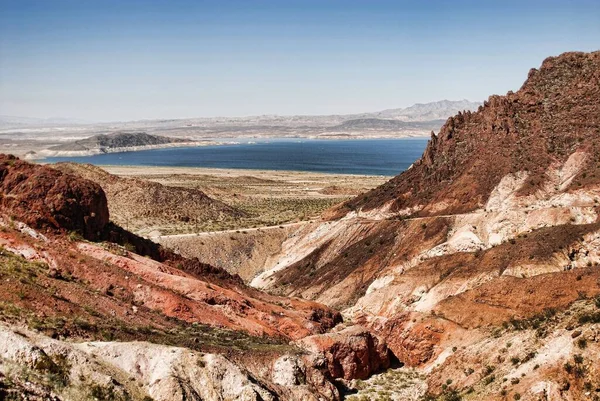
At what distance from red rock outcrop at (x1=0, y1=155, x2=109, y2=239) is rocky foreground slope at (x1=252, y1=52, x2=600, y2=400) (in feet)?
59.2

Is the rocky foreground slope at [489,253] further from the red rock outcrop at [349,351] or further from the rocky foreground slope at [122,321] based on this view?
the rocky foreground slope at [122,321]

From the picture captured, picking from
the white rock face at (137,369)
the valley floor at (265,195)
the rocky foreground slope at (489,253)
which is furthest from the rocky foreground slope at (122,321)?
the valley floor at (265,195)

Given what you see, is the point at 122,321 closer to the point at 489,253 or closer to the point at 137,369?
the point at 137,369

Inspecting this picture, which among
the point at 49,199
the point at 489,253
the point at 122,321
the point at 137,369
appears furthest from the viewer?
the point at 489,253

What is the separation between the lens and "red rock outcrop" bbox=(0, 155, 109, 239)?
30.1 metres

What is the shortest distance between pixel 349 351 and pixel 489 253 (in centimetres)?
1364

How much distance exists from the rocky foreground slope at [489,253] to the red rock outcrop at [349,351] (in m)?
2.65

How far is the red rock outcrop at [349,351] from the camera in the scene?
26.5 m

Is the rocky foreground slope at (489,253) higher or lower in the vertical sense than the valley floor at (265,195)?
higher

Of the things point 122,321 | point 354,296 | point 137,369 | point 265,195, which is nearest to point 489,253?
point 354,296

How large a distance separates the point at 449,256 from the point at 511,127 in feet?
86.3

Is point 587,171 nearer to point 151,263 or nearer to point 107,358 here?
point 151,263

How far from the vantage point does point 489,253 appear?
35.8 metres

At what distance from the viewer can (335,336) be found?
27609 mm
